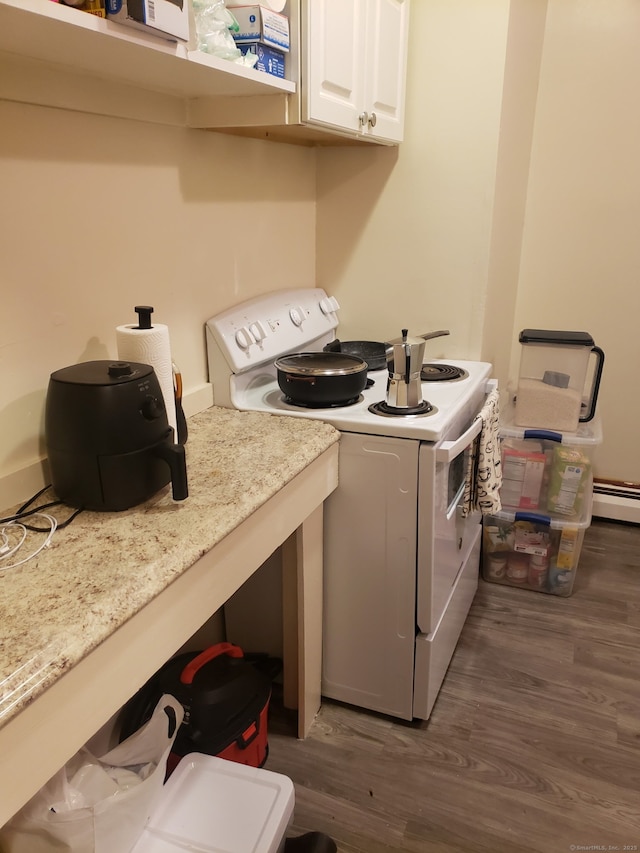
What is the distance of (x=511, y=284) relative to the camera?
8.83 feet

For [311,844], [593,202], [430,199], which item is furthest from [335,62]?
[311,844]

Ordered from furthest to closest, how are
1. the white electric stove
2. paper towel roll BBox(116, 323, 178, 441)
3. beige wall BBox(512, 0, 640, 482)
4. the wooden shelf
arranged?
1. beige wall BBox(512, 0, 640, 482)
2. the white electric stove
3. paper towel roll BBox(116, 323, 178, 441)
4. the wooden shelf

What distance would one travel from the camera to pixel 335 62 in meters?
1.62

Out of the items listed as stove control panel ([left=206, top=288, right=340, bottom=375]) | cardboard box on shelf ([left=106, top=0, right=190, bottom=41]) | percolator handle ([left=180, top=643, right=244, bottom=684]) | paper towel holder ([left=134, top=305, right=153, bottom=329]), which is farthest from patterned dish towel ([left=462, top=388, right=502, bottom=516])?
cardboard box on shelf ([left=106, top=0, right=190, bottom=41])

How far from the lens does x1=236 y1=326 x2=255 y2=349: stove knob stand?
5.87ft

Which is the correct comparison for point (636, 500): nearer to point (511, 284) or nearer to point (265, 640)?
point (511, 284)

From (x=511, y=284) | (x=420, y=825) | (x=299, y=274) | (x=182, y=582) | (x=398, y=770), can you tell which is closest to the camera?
(x=182, y=582)

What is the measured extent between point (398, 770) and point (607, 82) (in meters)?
2.55

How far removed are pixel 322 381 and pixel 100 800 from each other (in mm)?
1011

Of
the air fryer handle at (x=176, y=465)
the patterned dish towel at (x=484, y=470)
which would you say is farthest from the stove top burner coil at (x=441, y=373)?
the air fryer handle at (x=176, y=465)

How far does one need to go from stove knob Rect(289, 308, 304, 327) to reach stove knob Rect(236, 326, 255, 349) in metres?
0.25

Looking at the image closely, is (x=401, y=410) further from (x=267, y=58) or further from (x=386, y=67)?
(x=386, y=67)

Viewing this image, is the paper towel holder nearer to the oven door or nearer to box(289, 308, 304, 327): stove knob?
the oven door

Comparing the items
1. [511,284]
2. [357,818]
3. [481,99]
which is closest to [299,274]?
[481,99]
